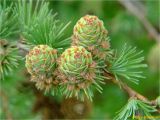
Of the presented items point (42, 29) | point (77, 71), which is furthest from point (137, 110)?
point (42, 29)

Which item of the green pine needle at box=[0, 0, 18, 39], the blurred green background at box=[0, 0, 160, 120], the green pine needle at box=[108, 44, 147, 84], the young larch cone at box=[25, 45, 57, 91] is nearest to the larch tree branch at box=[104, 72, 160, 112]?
the green pine needle at box=[108, 44, 147, 84]

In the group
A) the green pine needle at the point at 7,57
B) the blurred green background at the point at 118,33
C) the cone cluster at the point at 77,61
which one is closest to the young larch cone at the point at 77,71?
the cone cluster at the point at 77,61

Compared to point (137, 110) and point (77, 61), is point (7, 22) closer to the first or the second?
point (77, 61)

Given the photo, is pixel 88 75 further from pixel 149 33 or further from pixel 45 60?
pixel 149 33

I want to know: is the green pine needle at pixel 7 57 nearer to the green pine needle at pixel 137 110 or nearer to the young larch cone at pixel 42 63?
the young larch cone at pixel 42 63

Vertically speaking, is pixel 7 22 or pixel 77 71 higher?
pixel 7 22

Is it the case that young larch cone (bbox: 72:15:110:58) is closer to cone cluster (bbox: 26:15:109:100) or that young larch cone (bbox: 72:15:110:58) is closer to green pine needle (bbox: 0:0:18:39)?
cone cluster (bbox: 26:15:109:100)
